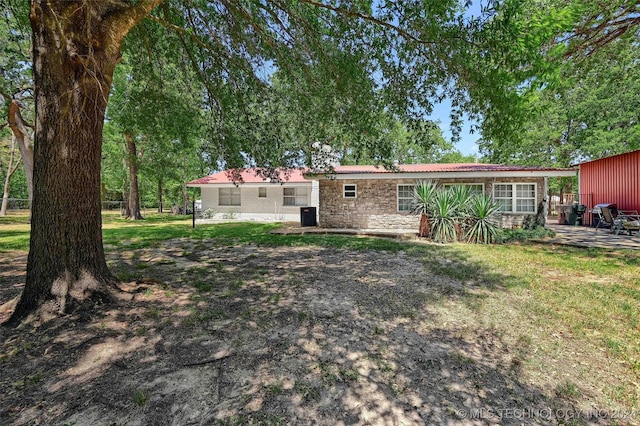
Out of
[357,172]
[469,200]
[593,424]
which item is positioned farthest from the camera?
[357,172]

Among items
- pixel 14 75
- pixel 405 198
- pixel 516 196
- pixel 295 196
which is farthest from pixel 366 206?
pixel 14 75

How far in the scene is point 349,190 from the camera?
13469mm

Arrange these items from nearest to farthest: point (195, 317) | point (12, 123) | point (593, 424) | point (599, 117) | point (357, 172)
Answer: point (593, 424) < point (195, 317) < point (357, 172) < point (12, 123) < point (599, 117)

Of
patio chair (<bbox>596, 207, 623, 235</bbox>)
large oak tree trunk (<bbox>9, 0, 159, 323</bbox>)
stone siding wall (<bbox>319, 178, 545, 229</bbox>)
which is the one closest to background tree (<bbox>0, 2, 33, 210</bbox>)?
large oak tree trunk (<bbox>9, 0, 159, 323</bbox>)

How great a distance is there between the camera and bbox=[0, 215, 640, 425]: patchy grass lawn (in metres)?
2.14

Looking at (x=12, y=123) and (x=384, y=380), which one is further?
(x=12, y=123)

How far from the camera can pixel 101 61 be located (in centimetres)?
390

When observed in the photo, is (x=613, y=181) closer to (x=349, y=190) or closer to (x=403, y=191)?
(x=403, y=191)

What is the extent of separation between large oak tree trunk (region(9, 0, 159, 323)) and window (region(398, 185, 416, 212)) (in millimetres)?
11365

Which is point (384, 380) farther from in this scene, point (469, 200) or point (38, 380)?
point (469, 200)

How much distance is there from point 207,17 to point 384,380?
7.81 meters

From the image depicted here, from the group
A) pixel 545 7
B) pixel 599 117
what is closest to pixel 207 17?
pixel 545 7

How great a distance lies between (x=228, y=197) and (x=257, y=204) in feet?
6.78

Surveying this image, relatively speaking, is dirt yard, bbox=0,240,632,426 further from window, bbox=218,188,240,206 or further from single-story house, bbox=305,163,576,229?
window, bbox=218,188,240,206
